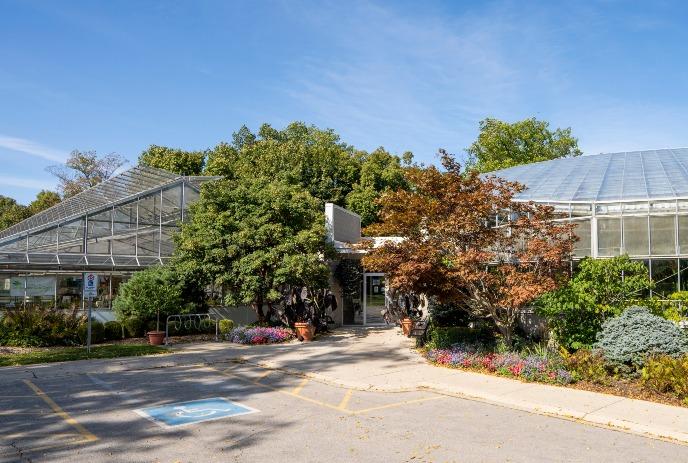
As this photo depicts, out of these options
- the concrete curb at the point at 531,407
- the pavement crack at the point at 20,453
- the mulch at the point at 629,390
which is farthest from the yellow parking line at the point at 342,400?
the pavement crack at the point at 20,453

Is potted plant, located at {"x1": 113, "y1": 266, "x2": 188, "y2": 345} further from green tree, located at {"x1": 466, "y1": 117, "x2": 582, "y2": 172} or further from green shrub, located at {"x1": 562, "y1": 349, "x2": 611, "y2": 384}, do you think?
green tree, located at {"x1": 466, "y1": 117, "x2": 582, "y2": 172}

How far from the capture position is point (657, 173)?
18.4m

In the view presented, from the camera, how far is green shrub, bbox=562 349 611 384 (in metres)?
11.4

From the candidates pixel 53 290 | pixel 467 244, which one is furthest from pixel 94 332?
pixel 467 244

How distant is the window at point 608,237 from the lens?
16.0m

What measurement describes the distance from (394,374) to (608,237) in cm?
795

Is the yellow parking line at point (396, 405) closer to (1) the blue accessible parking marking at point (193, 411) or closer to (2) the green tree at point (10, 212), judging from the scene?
(1) the blue accessible parking marking at point (193, 411)

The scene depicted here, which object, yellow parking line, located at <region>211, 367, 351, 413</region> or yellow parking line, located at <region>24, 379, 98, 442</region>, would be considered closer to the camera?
yellow parking line, located at <region>24, 379, 98, 442</region>

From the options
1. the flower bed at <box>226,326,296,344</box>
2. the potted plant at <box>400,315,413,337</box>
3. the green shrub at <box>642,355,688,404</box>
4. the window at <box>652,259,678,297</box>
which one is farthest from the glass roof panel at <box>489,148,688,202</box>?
the flower bed at <box>226,326,296,344</box>

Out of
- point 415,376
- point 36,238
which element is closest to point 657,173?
point 415,376

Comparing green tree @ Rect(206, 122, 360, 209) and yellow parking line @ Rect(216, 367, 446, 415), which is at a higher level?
green tree @ Rect(206, 122, 360, 209)

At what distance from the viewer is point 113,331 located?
64.4ft

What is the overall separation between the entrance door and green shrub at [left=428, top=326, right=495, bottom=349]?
8.52m

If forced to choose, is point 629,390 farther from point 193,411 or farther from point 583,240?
point 193,411
